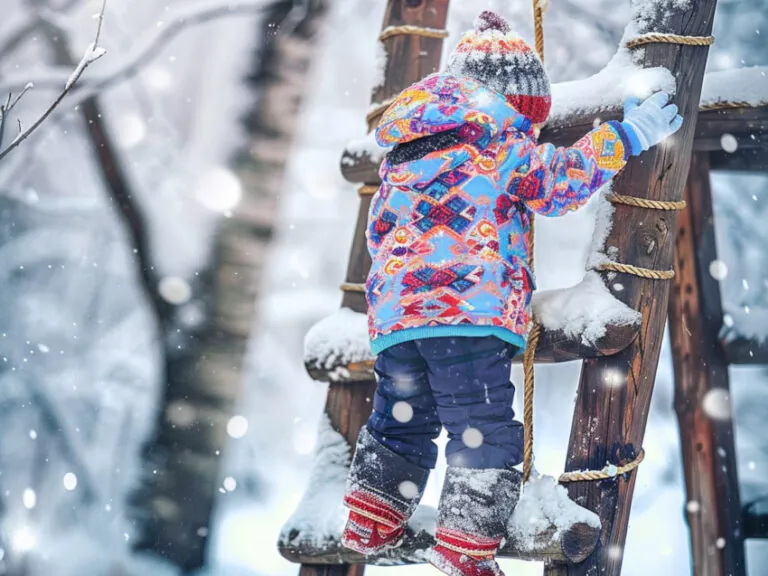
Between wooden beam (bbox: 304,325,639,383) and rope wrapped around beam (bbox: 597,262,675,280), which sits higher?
rope wrapped around beam (bbox: 597,262,675,280)

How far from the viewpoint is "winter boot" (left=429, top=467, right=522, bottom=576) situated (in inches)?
69.7

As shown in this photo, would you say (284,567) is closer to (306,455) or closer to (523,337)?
(306,455)

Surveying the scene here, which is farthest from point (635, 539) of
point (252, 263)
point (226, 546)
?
point (252, 263)

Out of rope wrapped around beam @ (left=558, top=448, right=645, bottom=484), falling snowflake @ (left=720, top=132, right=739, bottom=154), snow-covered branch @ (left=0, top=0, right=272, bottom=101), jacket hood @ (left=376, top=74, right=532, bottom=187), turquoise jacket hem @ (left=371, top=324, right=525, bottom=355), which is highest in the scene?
snow-covered branch @ (left=0, top=0, right=272, bottom=101)

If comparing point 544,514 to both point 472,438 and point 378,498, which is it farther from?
point 378,498

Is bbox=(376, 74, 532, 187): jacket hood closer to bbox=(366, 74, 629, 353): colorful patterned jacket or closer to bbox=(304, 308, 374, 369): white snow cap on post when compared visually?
bbox=(366, 74, 629, 353): colorful patterned jacket

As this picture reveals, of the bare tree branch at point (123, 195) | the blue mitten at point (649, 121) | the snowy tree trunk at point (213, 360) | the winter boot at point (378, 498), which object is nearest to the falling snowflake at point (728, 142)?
the blue mitten at point (649, 121)

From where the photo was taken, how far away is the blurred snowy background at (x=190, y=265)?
18.4 ft

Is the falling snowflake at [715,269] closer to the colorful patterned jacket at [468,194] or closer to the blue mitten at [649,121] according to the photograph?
the blue mitten at [649,121]

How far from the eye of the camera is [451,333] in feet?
5.98

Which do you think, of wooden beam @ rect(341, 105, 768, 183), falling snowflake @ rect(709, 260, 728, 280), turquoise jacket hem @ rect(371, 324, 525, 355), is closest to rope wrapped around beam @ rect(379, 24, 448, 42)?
wooden beam @ rect(341, 105, 768, 183)

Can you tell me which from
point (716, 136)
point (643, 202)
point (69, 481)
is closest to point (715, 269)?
point (716, 136)

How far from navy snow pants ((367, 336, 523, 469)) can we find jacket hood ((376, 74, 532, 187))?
37cm

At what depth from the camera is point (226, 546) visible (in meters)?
7.54
